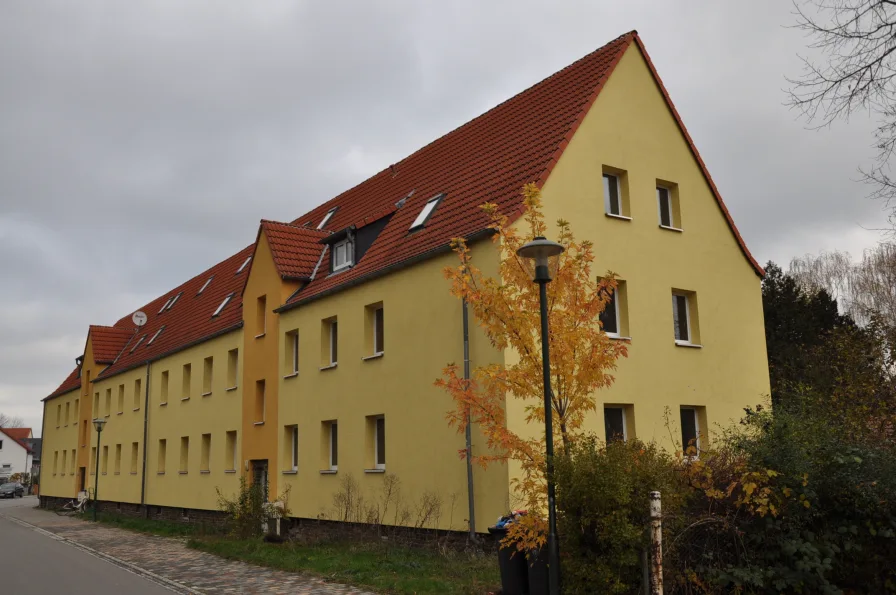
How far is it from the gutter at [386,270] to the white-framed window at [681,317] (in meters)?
5.18

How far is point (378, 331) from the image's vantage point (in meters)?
19.0

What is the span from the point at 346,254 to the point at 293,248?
8.40ft

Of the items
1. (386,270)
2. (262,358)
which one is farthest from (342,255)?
(262,358)

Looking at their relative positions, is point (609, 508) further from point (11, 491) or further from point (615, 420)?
point (11, 491)

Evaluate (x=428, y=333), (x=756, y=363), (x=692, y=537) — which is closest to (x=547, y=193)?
(x=428, y=333)

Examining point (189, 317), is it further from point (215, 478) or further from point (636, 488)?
point (636, 488)

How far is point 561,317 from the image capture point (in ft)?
34.8

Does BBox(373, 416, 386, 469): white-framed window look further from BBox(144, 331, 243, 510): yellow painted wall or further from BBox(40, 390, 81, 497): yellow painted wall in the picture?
BBox(40, 390, 81, 497): yellow painted wall

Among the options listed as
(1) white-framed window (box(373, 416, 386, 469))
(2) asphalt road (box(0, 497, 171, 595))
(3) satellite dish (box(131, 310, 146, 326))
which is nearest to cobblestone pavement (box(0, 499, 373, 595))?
(2) asphalt road (box(0, 497, 171, 595))

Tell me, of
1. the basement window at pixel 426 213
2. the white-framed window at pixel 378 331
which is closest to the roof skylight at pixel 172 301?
the white-framed window at pixel 378 331

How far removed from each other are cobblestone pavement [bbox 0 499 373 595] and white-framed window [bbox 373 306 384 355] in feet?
18.1

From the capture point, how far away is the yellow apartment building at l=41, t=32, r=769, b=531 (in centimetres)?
1611

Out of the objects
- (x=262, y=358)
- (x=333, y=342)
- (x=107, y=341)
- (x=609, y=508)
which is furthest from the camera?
(x=107, y=341)

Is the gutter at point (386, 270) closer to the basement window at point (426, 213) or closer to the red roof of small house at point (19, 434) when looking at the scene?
the basement window at point (426, 213)
